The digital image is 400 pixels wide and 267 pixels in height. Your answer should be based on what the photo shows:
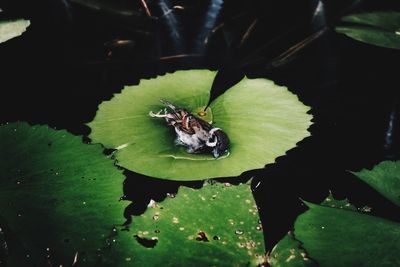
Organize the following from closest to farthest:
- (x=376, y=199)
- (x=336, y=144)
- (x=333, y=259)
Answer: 1. (x=333, y=259)
2. (x=376, y=199)
3. (x=336, y=144)

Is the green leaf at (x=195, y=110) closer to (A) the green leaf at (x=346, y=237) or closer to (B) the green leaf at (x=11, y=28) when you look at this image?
(A) the green leaf at (x=346, y=237)

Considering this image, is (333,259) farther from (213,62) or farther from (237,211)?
(213,62)

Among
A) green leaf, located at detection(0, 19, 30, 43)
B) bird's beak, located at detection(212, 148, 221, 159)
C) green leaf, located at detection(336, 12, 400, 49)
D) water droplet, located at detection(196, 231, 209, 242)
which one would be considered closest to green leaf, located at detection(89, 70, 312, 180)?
bird's beak, located at detection(212, 148, 221, 159)

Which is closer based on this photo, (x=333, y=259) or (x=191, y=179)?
(x=333, y=259)

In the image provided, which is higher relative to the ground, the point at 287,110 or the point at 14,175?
the point at 287,110

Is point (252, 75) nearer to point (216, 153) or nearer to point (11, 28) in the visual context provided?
point (216, 153)

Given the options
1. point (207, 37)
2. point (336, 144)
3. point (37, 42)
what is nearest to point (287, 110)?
point (336, 144)

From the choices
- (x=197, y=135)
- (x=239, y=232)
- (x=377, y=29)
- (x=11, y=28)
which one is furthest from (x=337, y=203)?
(x=11, y=28)

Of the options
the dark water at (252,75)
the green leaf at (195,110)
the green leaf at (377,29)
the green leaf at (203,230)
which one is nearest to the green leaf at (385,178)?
the dark water at (252,75)
